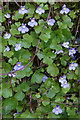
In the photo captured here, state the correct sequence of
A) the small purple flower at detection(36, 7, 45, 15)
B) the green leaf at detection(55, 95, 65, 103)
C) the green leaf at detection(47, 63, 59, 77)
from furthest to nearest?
the green leaf at detection(55, 95, 65, 103)
the green leaf at detection(47, 63, 59, 77)
the small purple flower at detection(36, 7, 45, 15)

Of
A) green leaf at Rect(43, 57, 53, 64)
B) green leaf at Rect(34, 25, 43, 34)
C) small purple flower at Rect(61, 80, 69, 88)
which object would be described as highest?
green leaf at Rect(34, 25, 43, 34)

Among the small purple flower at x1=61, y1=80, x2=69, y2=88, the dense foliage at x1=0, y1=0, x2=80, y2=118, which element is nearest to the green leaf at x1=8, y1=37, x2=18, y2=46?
A: the dense foliage at x1=0, y1=0, x2=80, y2=118

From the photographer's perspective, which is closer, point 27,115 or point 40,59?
point 40,59

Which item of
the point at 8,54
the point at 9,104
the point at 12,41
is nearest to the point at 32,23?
the point at 12,41

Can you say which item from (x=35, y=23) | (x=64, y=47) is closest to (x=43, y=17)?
(x=35, y=23)

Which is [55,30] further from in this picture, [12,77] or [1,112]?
[1,112]

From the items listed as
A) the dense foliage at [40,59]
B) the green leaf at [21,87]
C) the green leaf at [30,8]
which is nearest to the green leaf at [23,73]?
the dense foliage at [40,59]

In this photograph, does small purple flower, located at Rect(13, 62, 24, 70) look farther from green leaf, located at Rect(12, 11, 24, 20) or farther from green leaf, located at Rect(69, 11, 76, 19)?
green leaf, located at Rect(69, 11, 76, 19)

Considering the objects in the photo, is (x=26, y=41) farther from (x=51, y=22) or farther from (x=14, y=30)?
(x=51, y=22)

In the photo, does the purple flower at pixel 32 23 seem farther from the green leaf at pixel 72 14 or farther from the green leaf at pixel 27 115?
the green leaf at pixel 27 115
